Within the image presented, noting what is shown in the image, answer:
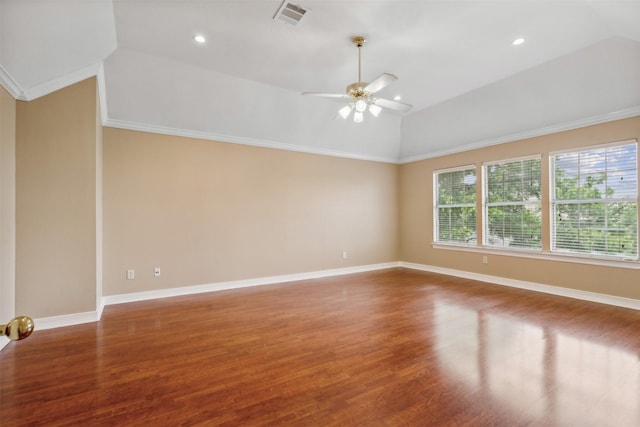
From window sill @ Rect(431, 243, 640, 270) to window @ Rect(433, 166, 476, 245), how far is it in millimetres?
172

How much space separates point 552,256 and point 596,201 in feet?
3.30

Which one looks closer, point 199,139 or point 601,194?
point 601,194

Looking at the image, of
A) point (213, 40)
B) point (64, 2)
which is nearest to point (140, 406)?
point (64, 2)

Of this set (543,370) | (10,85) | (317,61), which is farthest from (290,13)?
(543,370)

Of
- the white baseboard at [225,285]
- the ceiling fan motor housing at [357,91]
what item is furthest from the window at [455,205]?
the ceiling fan motor housing at [357,91]

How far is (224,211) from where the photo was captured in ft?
16.2

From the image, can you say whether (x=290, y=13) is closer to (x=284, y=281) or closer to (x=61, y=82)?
(x=61, y=82)

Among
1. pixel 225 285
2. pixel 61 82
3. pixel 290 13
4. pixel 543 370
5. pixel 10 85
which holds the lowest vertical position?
pixel 543 370

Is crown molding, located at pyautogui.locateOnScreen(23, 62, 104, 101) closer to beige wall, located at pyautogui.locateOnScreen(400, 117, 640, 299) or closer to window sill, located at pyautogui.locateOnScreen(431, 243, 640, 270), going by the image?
beige wall, located at pyautogui.locateOnScreen(400, 117, 640, 299)

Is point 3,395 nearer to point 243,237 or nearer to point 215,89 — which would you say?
point 243,237

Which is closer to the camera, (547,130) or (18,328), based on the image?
(18,328)

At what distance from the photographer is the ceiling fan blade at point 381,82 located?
280 cm

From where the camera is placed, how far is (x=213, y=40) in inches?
128

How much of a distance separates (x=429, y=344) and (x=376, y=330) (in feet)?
1.87
